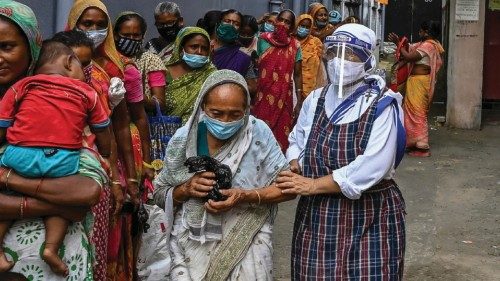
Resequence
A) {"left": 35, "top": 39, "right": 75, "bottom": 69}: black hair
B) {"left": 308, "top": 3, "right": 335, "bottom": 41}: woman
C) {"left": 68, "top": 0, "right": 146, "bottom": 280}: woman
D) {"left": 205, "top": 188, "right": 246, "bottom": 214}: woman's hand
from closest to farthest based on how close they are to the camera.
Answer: {"left": 35, "top": 39, "right": 75, "bottom": 69}: black hair, {"left": 205, "top": 188, "right": 246, "bottom": 214}: woman's hand, {"left": 68, "top": 0, "right": 146, "bottom": 280}: woman, {"left": 308, "top": 3, "right": 335, "bottom": 41}: woman

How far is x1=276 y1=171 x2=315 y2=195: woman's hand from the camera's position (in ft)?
10.8

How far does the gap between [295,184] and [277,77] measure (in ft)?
15.9

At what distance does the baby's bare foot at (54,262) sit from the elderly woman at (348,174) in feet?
3.62

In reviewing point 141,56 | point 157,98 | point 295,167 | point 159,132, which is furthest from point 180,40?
Answer: point 295,167

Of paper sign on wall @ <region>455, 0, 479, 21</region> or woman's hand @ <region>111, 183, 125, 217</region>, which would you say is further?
paper sign on wall @ <region>455, 0, 479, 21</region>

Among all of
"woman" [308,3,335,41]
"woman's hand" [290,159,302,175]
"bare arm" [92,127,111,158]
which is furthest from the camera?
"woman" [308,3,335,41]

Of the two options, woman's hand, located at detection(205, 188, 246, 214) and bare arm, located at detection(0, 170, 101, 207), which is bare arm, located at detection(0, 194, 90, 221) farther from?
woman's hand, located at detection(205, 188, 246, 214)

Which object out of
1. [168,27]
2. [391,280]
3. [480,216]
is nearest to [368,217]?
[391,280]

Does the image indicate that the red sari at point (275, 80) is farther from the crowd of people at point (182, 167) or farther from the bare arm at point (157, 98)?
the crowd of people at point (182, 167)

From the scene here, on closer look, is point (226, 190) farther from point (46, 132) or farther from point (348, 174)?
point (46, 132)

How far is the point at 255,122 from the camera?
3355mm

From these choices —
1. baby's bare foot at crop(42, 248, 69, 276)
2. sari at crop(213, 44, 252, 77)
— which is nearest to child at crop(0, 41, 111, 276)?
baby's bare foot at crop(42, 248, 69, 276)

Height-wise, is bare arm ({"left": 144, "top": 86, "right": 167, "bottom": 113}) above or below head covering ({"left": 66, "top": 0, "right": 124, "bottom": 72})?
below

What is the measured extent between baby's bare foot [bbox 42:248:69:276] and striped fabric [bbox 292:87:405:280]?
4.16 ft
